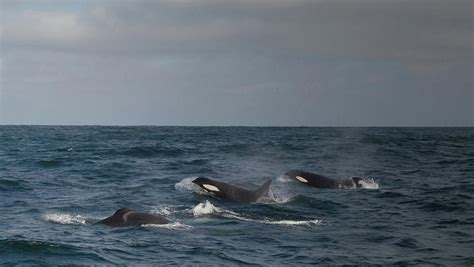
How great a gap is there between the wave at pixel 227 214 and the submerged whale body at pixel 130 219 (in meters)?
2.07

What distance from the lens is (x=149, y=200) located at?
26281mm

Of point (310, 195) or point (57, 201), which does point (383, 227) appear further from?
point (57, 201)

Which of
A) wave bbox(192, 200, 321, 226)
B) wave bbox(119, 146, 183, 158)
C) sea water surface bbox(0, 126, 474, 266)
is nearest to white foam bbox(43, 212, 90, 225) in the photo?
sea water surface bbox(0, 126, 474, 266)

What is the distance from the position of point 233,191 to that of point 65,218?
23.2ft

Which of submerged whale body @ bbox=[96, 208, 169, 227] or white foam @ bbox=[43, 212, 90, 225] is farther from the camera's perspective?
white foam @ bbox=[43, 212, 90, 225]

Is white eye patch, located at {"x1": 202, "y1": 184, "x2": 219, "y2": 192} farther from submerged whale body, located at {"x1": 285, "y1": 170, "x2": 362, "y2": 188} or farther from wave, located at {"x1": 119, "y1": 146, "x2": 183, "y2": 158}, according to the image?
wave, located at {"x1": 119, "y1": 146, "x2": 183, "y2": 158}

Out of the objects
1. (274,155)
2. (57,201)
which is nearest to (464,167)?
(274,155)

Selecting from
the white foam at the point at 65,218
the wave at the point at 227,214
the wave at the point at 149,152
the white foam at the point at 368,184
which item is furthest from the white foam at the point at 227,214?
the wave at the point at 149,152

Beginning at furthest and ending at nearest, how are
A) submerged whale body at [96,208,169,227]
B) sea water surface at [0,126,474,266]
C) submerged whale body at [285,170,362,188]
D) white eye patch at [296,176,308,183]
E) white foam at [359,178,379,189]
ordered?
white eye patch at [296,176,308,183] < white foam at [359,178,379,189] < submerged whale body at [285,170,362,188] < submerged whale body at [96,208,169,227] < sea water surface at [0,126,474,266]

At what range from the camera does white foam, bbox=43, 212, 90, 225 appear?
20.8 meters

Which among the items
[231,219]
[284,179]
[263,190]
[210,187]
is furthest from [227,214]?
[284,179]

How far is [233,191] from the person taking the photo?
84.9ft

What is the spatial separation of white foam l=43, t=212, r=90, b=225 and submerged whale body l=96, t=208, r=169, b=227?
107 cm

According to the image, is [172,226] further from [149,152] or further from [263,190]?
[149,152]
